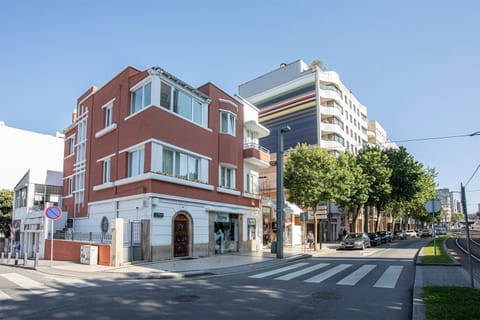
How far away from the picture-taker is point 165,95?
19.8 metres

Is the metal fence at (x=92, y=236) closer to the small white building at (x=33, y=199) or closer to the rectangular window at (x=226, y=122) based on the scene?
the small white building at (x=33, y=199)

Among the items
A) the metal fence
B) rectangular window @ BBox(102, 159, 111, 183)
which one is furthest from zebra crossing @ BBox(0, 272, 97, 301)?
rectangular window @ BBox(102, 159, 111, 183)

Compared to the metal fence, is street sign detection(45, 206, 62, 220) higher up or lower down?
higher up

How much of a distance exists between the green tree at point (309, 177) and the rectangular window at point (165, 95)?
11.9m

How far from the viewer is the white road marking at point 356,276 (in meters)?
10.6

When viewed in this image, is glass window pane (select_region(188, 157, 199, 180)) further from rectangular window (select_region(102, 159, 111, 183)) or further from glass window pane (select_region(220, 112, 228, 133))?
rectangular window (select_region(102, 159, 111, 183))

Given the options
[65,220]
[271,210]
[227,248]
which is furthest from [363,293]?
[65,220]

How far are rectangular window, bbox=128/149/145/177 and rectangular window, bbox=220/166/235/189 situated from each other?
20.8ft

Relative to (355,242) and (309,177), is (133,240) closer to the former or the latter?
(309,177)

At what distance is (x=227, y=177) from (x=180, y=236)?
21.5ft

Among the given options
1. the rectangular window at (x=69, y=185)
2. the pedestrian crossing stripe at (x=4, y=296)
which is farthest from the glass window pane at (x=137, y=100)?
the pedestrian crossing stripe at (x=4, y=296)

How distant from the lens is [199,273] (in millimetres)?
13383

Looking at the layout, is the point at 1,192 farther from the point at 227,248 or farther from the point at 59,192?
the point at 227,248

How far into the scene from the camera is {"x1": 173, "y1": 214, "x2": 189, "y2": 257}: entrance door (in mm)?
19266
